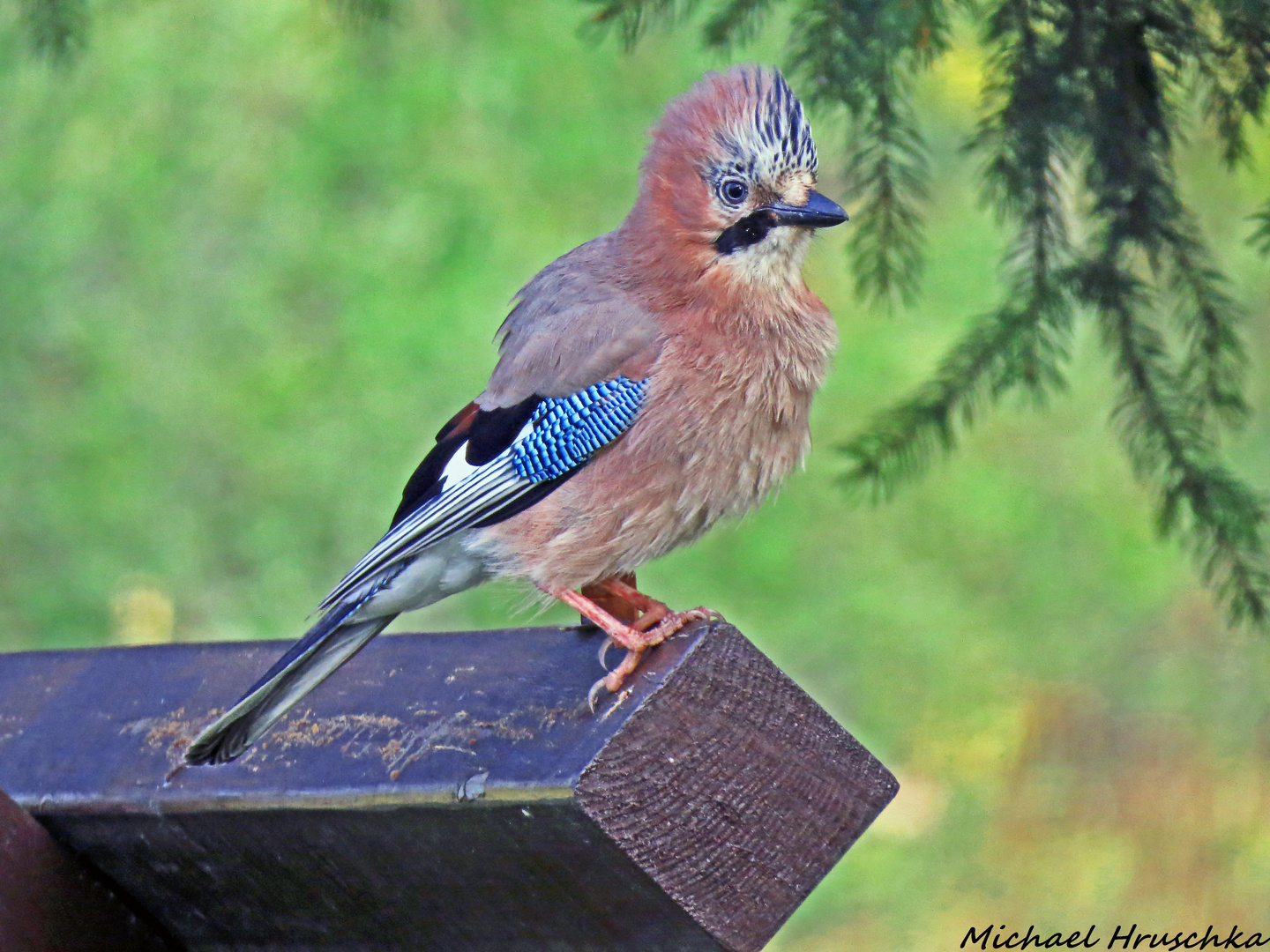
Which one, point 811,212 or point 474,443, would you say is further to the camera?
point 474,443

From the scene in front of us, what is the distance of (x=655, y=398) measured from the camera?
2.51 metres

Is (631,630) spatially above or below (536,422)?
below

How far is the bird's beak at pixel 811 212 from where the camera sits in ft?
8.16

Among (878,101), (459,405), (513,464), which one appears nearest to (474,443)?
(513,464)

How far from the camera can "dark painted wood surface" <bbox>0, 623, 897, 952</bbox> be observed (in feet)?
5.90

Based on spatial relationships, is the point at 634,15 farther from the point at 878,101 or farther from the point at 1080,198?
the point at 1080,198

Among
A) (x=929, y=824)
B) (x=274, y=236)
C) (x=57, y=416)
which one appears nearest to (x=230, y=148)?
(x=274, y=236)

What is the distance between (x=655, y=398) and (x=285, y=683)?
718mm

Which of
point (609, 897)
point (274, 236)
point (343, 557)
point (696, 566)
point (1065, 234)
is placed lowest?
point (609, 897)

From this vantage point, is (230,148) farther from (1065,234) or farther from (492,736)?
(492,736)

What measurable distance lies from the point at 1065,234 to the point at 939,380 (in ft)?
1.15

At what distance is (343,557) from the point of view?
605cm

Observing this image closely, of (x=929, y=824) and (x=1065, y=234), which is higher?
(x=929, y=824)
